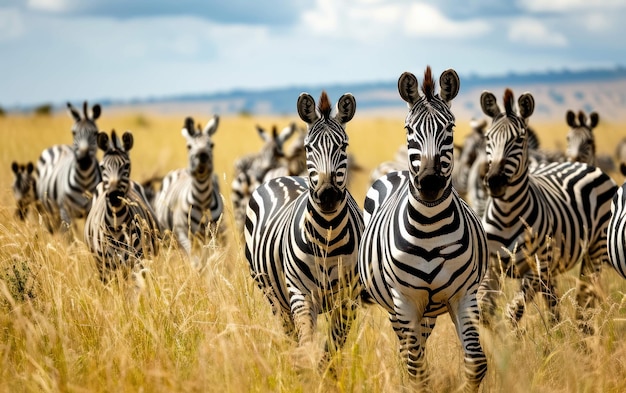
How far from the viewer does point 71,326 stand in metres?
4.99

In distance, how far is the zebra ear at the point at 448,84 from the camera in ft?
15.3

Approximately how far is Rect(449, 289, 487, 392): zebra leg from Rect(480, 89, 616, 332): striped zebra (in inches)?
66.4

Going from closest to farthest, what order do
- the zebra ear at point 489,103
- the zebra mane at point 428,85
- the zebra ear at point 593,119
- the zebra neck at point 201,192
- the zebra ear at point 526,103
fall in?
the zebra mane at point 428,85
the zebra ear at point 526,103
the zebra ear at point 489,103
the zebra neck at point 201,192
the zebra ear at point 593,119

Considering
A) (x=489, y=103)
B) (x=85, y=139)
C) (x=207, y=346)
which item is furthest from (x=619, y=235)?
(x=85, y=139)

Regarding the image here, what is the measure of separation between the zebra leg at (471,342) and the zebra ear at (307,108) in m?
1.61

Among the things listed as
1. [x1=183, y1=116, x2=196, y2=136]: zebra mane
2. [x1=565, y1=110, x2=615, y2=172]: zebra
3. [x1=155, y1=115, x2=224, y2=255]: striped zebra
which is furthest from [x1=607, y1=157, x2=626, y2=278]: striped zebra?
[x1=183, y1=116, x2=196, y2=136]: zebra mane

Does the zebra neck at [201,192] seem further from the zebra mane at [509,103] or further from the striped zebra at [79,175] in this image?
the zebra mane at [509,103]

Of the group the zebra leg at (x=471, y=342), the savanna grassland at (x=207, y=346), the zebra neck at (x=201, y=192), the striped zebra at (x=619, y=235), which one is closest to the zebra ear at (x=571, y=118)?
the savanna grassland at (x=207, y=346)

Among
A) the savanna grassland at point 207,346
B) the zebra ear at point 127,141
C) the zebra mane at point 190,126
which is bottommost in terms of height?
the savanna grassland at point 207,346

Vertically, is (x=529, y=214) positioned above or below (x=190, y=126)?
below

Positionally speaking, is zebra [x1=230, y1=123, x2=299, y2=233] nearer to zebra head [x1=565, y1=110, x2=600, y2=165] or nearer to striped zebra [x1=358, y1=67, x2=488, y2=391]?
zebra head [x1=565, y1=110, x2=600, y2=165]

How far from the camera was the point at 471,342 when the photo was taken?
4.28m

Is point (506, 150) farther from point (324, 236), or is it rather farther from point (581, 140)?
point (581, 140)

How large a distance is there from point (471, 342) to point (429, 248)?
0.58 m
